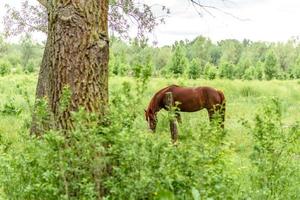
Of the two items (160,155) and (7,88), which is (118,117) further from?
(7,88)

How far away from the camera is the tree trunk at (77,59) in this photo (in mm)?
4125

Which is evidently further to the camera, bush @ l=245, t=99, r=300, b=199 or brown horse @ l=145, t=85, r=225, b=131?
brown horse @ l=145, t=85, r=225, b=131

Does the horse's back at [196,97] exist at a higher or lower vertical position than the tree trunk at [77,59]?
lower

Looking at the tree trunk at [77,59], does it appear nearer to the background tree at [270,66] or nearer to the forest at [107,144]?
the forest at [107,144]

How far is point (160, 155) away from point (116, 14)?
386 inches

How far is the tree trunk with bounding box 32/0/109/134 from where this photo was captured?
4.12 m

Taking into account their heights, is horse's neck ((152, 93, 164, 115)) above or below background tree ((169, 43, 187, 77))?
below

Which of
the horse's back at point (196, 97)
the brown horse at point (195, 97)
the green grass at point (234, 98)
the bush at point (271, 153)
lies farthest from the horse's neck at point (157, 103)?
the bush at point (271, 153)

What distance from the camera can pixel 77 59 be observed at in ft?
13.6

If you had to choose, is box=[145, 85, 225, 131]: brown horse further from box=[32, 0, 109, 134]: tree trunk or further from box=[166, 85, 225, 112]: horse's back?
box=[32, 0, 109, 134]: tree trunk

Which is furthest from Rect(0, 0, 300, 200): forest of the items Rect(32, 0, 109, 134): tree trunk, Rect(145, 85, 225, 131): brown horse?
Rect(145, 85, 225, 131): brown horse

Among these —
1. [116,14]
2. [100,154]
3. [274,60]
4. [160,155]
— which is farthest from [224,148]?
[274,60]

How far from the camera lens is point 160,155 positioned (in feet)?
11.1

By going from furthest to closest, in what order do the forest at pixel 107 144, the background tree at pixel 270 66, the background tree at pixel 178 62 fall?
1. the background tree at pixel 270 66
2. the background tree at pixel 178 62
3. the forest at pixel 107 144
